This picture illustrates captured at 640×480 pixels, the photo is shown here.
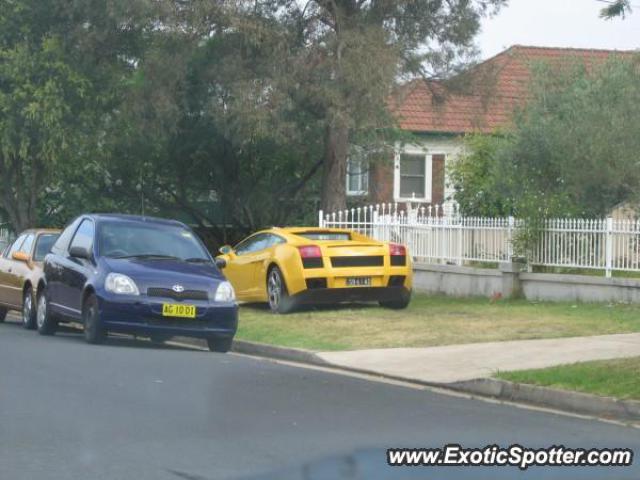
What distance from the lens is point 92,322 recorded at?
1623cm

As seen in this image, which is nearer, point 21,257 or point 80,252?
point 80,252

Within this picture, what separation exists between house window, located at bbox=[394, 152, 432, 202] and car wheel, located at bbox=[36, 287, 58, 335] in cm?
2140

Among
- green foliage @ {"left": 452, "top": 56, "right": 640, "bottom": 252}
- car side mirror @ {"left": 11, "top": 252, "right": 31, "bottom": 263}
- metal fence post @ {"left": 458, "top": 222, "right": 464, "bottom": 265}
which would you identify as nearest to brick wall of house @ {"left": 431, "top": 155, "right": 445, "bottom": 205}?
green foliage @ {"left": 452, "top": 56, "right": 640, "bottom": 252}

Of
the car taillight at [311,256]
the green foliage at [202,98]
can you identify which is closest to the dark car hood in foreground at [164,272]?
the car taillight at [311,256]

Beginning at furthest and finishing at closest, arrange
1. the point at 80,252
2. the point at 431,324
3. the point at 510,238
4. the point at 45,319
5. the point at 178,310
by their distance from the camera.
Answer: the point at 510,238 → the point at 431,324 → the point at 45,319 → the point at 80,252 → the point at 178,310

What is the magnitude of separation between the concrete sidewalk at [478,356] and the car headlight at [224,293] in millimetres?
1435

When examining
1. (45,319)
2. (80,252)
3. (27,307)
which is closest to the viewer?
(80,252)

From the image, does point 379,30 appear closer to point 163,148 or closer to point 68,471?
point 163,148

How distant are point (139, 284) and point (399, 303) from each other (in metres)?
6.07

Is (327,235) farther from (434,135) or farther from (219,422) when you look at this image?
(434,135)

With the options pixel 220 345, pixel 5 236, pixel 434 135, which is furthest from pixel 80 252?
pixel 434 135

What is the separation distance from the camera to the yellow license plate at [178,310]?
15.9 meters

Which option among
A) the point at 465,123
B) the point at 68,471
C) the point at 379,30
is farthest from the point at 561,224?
the point at 465,123

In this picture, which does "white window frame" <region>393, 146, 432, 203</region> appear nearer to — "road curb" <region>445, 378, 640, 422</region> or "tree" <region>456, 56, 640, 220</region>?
"tree" <region>456, 56, 640, 220</region>
